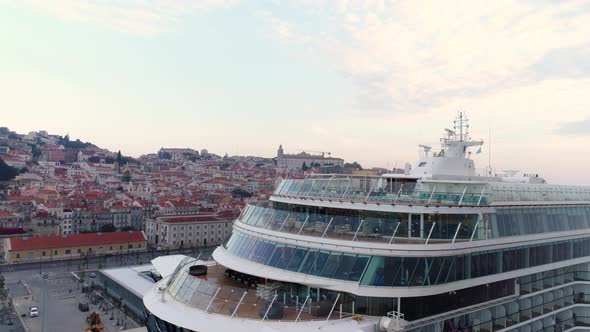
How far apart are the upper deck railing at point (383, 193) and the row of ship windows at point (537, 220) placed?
1.15 m

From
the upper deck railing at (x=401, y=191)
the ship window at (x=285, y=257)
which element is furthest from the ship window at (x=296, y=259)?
the upper deck railing at (x=401, y=191)

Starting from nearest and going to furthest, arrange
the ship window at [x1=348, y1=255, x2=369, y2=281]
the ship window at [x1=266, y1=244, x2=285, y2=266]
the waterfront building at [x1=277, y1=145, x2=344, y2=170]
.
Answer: the ship window at [x1=348, y1=255, x2=369, y2=281]
the ship window at [x1=266, y1=244, x2=285, y2=266]
the waterfront building at [x1=277, y1=145, x2=344, y2=170]

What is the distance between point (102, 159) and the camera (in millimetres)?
151500

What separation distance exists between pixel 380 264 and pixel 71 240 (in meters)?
56.1

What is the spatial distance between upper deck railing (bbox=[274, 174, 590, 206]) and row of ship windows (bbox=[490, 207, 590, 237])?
47 cm

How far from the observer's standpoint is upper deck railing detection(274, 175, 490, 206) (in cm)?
1291

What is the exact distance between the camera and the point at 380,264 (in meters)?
11.7

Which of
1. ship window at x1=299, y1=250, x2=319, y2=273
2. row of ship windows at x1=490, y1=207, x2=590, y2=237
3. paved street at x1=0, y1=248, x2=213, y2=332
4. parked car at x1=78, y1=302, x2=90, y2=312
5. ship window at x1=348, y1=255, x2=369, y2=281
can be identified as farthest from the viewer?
parked car at x1=78, y1=302, x2=90, y2=312

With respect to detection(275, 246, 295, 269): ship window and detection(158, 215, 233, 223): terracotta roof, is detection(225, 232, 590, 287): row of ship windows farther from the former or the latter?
detection(158, 215, 233, 223): terracotta roof

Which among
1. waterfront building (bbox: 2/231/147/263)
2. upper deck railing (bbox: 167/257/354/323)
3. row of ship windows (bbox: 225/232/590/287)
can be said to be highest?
row of ship windows (bbox: 225/232/590/287)

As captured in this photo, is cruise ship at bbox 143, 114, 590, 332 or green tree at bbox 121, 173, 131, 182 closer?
cruise ship at bbox 143, 114, 590, 332

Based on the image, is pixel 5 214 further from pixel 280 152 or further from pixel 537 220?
pixel 280 152

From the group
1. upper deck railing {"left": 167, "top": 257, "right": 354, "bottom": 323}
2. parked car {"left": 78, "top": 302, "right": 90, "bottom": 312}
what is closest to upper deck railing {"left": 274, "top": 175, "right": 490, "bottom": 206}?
upper deck railing {"left": 167, "top": 257, "right": 354, "bottom": 323}

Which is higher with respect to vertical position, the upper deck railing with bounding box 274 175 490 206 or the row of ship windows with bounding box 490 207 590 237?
the upper deck railing with bounding box 274 175 490 206
